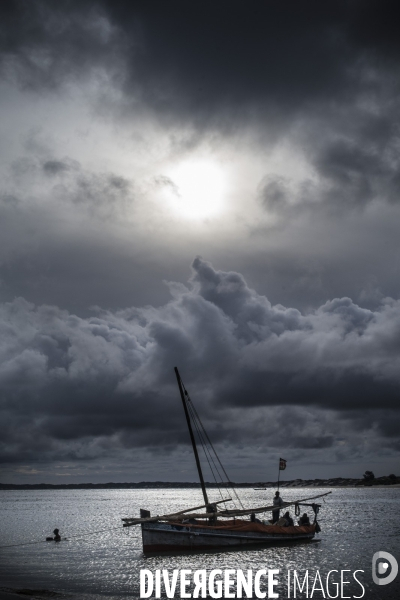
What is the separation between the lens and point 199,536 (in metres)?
49.2

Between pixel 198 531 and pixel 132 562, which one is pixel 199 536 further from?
pixel 132 562

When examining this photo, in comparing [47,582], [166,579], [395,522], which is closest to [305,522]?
[166,579]

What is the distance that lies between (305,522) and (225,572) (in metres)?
21.0

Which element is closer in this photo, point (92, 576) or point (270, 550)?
point (92, 576)

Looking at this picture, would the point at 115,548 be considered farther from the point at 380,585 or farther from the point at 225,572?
the point at 380,585

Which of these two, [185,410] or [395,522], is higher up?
[185,410]

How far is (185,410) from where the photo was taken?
2071 inches

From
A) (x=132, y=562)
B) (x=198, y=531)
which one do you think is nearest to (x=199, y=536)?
(x=198, y=531)

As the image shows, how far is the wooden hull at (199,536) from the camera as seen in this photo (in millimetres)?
48719

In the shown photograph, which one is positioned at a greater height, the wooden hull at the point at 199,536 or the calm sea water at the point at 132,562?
the wooden hull at the point at 199,536

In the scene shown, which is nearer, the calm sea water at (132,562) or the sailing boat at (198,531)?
the calm sea water at (132,562)

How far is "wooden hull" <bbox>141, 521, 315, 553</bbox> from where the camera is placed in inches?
1918

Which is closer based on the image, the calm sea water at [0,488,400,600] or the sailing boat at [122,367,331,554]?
the calm sea water at [0,488,400,600]

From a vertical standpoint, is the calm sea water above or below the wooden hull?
below
